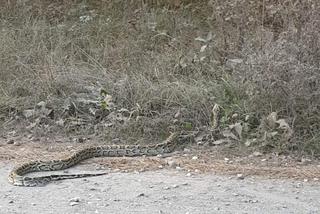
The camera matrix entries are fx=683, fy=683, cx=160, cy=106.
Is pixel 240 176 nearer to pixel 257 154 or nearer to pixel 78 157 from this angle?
pixel 257 154

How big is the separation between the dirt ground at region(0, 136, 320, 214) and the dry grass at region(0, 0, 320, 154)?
786 mm

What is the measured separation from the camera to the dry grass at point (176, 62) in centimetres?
772

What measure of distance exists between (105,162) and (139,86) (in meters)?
1.80

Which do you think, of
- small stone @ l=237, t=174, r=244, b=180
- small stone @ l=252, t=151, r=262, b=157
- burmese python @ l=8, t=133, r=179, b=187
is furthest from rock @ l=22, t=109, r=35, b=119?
small stone @ l=237, t=174, r=244, b=180

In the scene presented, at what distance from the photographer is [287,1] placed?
8.48m

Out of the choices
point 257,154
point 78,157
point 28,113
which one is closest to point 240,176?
point 257,154

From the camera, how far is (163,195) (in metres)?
6.00

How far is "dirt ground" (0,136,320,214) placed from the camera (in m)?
5.70

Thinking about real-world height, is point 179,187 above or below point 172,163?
above

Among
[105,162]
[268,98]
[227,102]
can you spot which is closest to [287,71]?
[268,98]

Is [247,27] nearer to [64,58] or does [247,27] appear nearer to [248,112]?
[248,112]

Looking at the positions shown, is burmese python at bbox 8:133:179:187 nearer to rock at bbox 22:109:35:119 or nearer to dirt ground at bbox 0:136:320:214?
dirt ground at bbox 0:136:320:214

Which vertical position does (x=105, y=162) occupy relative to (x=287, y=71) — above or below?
below

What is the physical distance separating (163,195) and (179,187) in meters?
0.28
